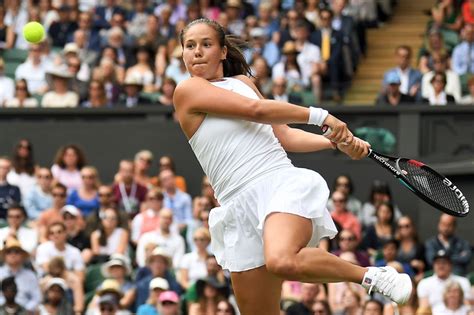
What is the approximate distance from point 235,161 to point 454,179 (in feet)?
24.1

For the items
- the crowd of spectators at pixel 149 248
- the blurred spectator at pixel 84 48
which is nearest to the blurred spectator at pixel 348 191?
the crowd of spectators at pixel 149 248

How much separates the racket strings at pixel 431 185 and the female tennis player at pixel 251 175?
0.40 meters

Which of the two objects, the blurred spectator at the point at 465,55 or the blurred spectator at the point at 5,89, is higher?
the blurred spectator at the point at 465,55

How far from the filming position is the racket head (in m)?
7.48

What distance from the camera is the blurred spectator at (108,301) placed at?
469 inches

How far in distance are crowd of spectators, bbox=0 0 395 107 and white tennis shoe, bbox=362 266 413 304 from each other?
311 inches

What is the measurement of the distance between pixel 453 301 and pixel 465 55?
419cm

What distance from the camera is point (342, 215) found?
535 inches

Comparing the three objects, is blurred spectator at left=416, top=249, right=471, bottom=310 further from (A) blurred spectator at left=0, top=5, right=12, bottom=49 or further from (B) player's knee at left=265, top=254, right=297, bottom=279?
(A) blurred spectator at left=0, top=5, right=12, bottom=49

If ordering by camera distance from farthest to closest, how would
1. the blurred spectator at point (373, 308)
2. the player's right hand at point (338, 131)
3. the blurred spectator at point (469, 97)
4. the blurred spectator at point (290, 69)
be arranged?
the blurred spectator at point (290, 69), the blurred spectator at point (469, 97), the blurred spectator at point (373, 308), the player's right hand at point (338, 131)

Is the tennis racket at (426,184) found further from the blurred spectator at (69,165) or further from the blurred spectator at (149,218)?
the blurred spectator at (69,165)

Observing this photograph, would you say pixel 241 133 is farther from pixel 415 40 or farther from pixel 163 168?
pixel 415 40

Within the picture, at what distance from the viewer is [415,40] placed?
17625 millimetres

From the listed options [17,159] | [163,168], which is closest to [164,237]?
[163,168]
